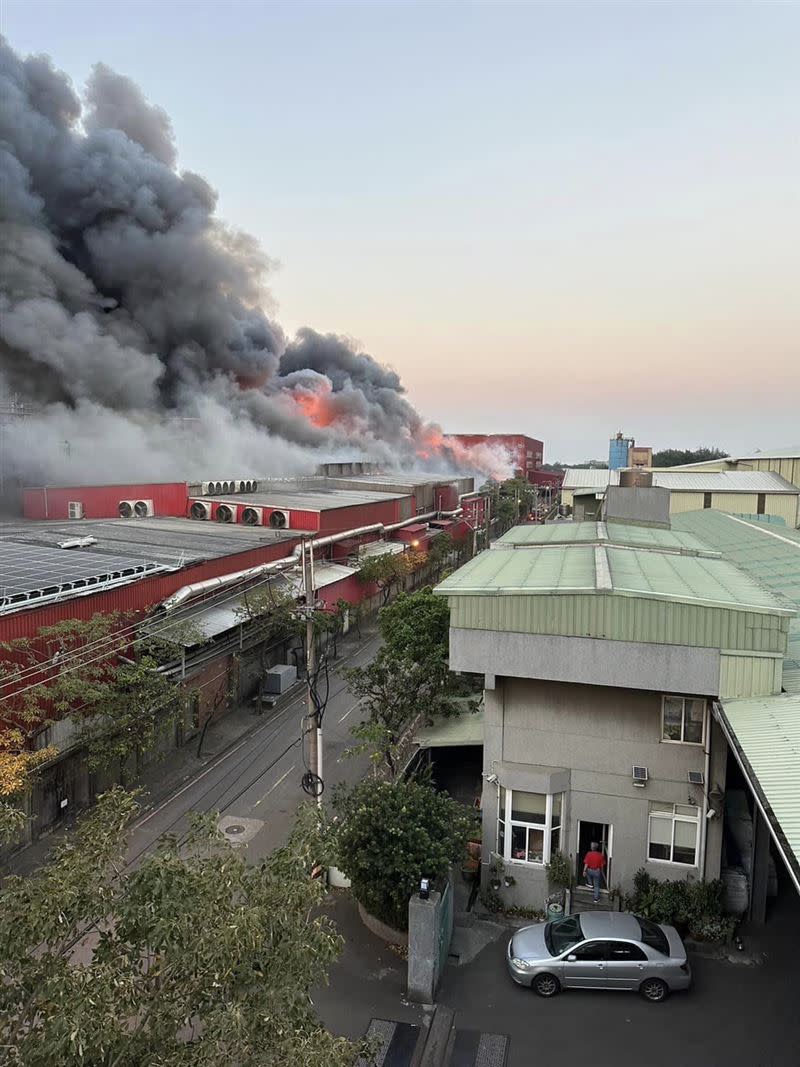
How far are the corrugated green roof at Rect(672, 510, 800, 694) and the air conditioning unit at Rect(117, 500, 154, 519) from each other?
23007 millimetres

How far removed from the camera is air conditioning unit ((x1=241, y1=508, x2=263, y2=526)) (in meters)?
A: 32.1

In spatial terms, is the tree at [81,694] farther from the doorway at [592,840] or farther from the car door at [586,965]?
the car door at [586,965]

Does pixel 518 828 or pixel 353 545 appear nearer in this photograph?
pixel 518 828

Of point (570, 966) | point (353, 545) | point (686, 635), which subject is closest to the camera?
point (570, 966)

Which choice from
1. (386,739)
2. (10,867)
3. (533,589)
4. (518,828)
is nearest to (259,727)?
(386,739)

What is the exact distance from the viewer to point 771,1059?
8469 mm

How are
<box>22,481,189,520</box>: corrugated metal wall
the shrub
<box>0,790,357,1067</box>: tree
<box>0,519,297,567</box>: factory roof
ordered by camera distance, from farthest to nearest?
<box>22,481,189,520</box>: corrugated metal wall → <box>0,519,297,567</box>: factory roof → the shrub → <box>0,790,357,1067</box>: tree

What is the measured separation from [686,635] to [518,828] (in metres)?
4.20

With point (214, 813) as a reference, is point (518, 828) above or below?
below

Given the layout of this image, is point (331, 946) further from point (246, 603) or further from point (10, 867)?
point (246, 603)

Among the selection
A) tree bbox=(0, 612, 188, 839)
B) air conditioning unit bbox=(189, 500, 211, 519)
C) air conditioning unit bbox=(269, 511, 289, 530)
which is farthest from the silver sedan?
air conditioning unit bbox=(189, 500, 211, 519)

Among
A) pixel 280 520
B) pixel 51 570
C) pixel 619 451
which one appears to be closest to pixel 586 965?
pixel 51 570

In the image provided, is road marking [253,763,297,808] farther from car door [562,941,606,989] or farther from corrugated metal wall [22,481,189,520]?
corrugated metal wall [22,481,189,520]

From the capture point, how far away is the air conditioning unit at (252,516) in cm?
3209
